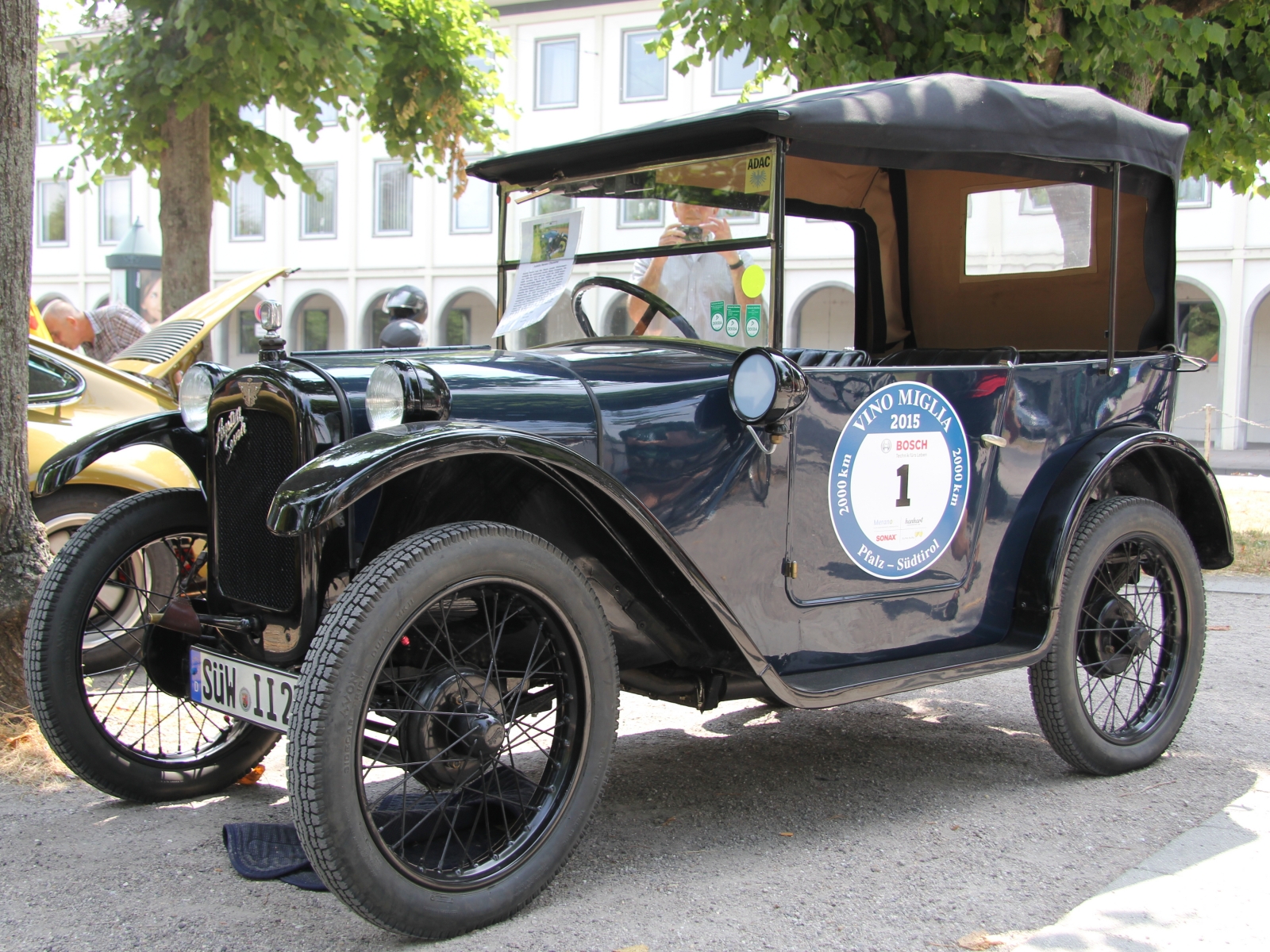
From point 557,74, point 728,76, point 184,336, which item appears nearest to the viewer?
point 184,336

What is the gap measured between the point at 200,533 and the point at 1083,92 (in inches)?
123

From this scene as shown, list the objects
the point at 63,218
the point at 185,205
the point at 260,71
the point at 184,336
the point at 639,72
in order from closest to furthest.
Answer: the point at 184,336, the point at 260,71, the point at 185,205, the point at 639,72, the point at 63,218

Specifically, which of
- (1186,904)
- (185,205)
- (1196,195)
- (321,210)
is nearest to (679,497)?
(1186,904)

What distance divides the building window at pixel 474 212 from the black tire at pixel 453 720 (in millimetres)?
23412

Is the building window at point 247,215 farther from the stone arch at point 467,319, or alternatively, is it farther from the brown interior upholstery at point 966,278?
the brown interior upholstery at point 966,278

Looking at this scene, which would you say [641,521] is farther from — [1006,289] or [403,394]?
[1006,289]

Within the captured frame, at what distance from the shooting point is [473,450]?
2.45 m

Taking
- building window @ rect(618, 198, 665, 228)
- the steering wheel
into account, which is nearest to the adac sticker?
the steering wheel

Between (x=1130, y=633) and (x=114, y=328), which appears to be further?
(x=114, y=328)

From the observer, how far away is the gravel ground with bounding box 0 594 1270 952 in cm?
254

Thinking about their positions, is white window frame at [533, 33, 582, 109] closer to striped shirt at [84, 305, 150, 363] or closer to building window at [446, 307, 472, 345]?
building window at [446, 307, 472, 345]

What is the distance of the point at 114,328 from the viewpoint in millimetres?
8398

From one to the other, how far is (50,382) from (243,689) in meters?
3.17

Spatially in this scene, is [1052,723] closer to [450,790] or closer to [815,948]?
[815,948]
